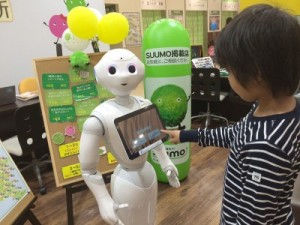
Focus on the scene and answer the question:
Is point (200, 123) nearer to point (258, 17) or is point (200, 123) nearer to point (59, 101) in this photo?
point (59, 101)

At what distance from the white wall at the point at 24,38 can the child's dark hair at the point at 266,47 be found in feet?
10.3

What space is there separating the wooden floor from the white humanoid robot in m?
0.73

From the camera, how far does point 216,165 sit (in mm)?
2662

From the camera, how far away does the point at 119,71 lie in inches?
44.9

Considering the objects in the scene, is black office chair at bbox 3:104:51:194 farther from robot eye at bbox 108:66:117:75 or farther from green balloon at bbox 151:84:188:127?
robot eye at bbox 108:66:117:75

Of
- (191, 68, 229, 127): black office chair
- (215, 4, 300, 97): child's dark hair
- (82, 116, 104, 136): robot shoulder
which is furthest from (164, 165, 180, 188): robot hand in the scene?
(191, 68, 229, 127): black office chair

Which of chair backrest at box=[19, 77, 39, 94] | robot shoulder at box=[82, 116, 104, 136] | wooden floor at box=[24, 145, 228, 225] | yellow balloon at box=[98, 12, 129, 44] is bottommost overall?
wooden floor at box=[24, 145, 228, 225]

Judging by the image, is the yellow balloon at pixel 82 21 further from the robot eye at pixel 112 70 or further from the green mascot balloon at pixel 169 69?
the green mascot balloon at pixel 169 69

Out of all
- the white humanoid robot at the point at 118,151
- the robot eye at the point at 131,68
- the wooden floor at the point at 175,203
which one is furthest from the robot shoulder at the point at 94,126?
the wooden floor at the point at 175,203

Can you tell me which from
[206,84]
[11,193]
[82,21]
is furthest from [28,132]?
[206,84]

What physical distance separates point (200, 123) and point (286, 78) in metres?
3.32

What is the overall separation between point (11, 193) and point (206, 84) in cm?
260

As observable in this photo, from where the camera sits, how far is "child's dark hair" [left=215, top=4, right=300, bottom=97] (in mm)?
604

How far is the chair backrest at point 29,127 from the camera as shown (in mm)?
2133
